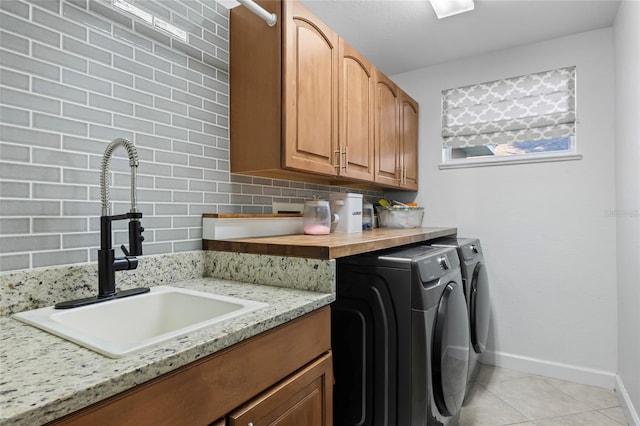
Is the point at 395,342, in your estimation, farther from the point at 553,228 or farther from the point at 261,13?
the point at 553,228

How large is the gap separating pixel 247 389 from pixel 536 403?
2.07 m

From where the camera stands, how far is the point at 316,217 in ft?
6.11

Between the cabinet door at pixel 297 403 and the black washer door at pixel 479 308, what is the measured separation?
125cm

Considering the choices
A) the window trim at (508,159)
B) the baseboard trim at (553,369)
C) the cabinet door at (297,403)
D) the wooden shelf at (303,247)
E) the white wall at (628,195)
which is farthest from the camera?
the window trim at (508,159)

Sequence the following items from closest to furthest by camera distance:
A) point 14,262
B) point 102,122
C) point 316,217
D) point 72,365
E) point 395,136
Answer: point 72,365
point 14,262
point 102,122
point 316,217
point 395,136

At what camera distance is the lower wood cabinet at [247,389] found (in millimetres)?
614

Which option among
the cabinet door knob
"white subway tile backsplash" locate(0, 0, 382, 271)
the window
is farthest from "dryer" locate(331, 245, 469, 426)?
the window

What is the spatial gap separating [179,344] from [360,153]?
5.42 feet

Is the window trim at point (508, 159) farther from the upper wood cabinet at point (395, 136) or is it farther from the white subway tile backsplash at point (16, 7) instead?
the white subway tile backsplash at point (16, 7)

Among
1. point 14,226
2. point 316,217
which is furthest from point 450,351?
point 14,226

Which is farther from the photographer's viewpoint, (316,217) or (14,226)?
(316,217)

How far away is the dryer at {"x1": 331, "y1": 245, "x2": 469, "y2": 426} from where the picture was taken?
1.31 metres

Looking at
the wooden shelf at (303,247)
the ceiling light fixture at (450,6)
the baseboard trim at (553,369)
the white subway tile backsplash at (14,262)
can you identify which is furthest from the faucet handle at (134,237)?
the baseboard trim at (553,369)

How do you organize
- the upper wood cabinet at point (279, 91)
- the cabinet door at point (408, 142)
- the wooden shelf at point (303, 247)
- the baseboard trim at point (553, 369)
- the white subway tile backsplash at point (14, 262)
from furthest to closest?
the cabinet door at point (408, 142) → the baseboard trim at point (553, 369) → the upper wood cabinet at point (279, 91) → the wooden shelf at point (303, 247) → the white subway tile backsplash at point (14, 262)
